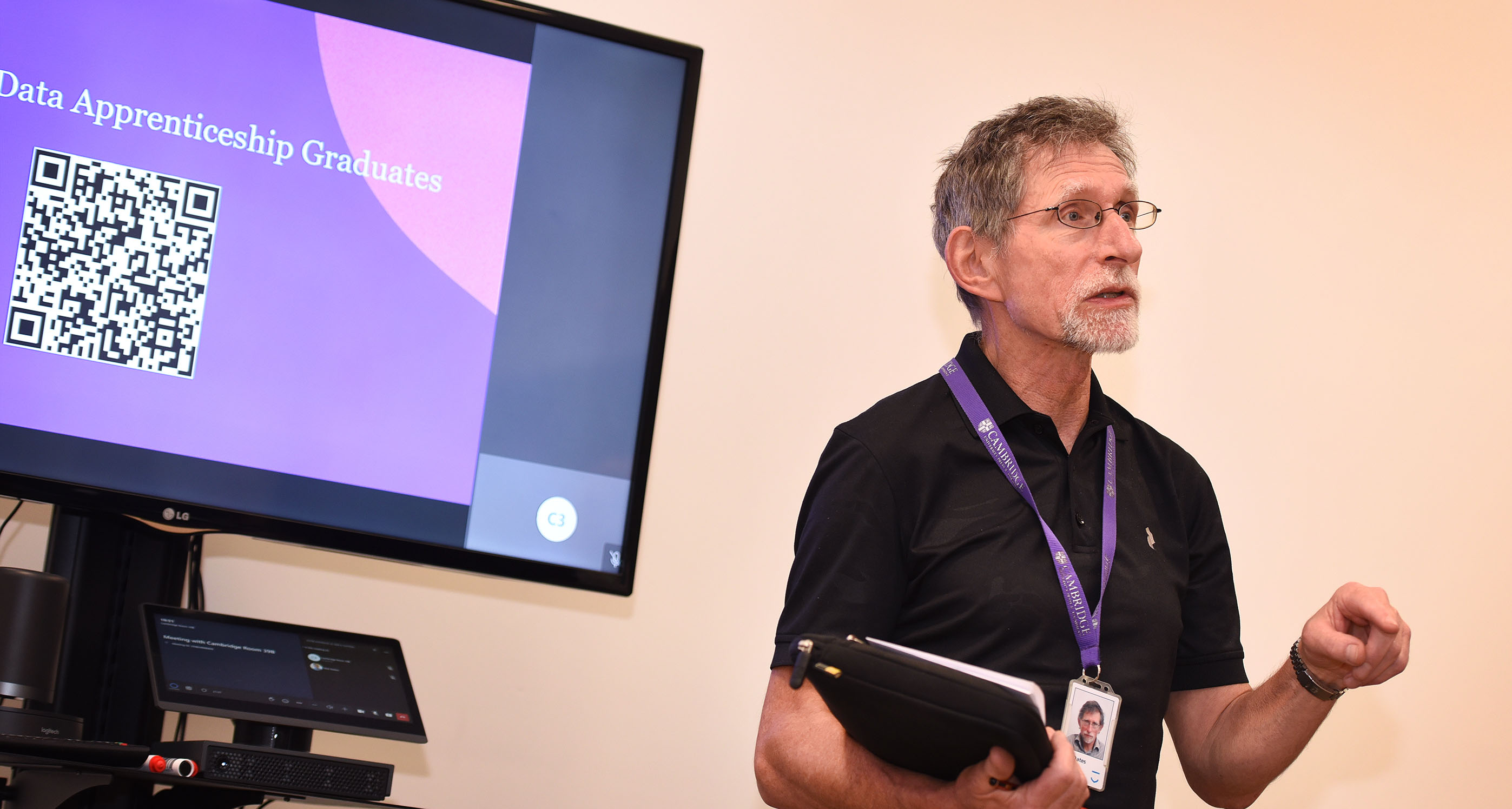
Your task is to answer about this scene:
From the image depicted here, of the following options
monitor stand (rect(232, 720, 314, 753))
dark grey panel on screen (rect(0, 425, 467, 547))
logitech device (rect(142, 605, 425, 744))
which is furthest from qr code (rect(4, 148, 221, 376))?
monitor stand (rect(232, 720, 314, 753))

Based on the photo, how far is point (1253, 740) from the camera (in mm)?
1671

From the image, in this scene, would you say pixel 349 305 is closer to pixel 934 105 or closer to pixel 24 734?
pixel 24 734

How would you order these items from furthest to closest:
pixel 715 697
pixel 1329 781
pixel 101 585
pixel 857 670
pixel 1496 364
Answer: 1. pixel 1496 364
2. pixel 1329 781
3. pixel 715 697
4. pixel 101 585
5. pixel 857 670

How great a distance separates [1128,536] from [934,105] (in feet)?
4.45

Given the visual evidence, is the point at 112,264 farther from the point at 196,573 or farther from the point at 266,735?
the point at 266,735

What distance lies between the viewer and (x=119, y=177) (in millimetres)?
2086

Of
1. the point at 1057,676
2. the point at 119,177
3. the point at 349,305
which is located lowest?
the point at 1057,676

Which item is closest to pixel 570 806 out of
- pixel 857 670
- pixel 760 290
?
pixel 760 290

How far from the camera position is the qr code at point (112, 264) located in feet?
6.68

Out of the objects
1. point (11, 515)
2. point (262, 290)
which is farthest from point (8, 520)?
point (262, 290)

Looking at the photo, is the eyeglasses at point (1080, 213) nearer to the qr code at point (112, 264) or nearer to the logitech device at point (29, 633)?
the qr code at point (112, 264)

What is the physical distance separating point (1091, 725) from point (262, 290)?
1.63 meters

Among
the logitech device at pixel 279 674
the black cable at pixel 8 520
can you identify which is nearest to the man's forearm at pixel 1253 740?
the logitech device at pixel 279 674

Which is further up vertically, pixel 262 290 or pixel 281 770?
pixel 262 290
